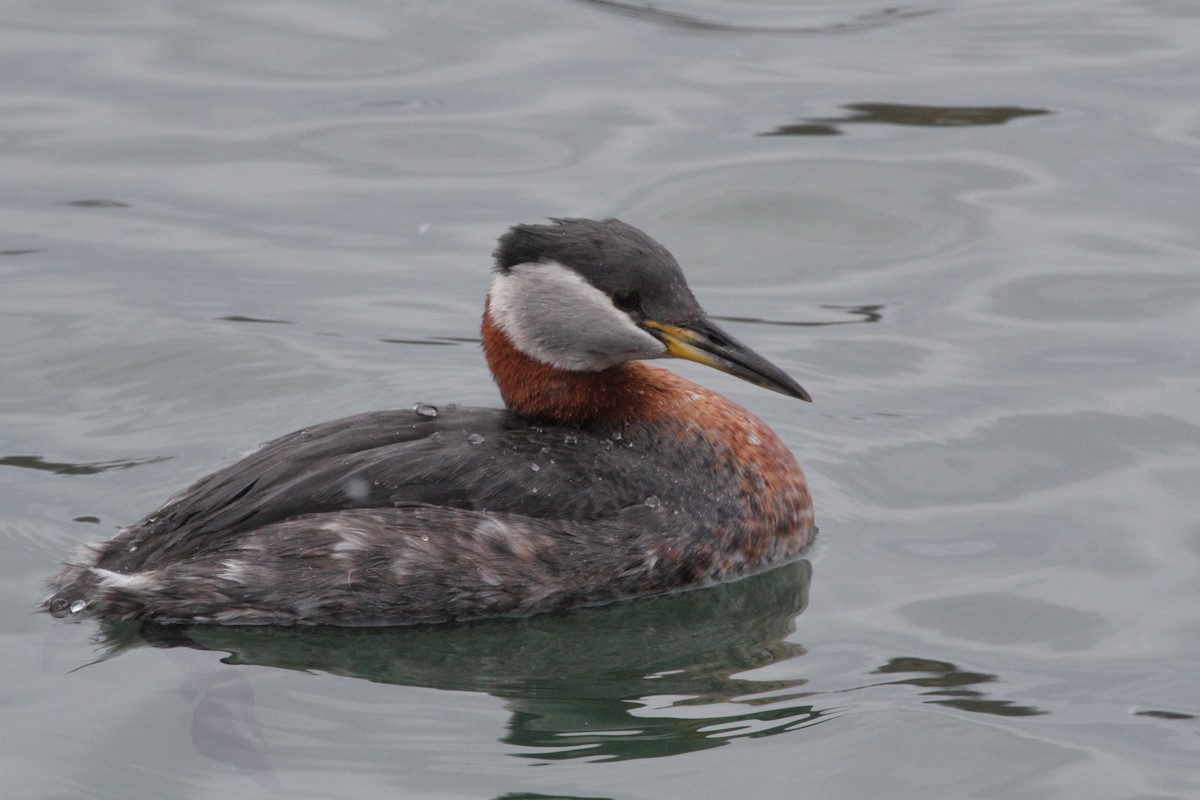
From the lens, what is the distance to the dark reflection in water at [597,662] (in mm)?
5633

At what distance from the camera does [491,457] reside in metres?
6.45

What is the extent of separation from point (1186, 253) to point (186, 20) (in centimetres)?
699

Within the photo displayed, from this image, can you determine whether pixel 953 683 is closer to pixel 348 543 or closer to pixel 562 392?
pixel 562 392

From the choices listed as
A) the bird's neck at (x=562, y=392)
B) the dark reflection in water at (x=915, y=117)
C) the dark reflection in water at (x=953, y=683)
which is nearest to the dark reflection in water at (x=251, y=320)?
the bird's neck at (x=562, y=392)

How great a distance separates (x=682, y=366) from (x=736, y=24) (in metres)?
4.60

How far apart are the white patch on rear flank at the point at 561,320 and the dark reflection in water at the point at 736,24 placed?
6.42 m

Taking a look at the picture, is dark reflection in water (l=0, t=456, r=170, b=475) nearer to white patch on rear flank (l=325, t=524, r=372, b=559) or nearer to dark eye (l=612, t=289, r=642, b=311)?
white patch on rear flank (l=325, t=524, r=372, b=559)

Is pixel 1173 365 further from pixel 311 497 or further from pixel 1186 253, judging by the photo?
pixel 311 497

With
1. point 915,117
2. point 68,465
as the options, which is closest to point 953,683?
point 68,465

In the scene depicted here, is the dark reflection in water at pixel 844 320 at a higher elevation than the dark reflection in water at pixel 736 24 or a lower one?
lower

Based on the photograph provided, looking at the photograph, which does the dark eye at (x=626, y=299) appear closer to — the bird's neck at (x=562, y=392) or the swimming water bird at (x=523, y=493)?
the swimming water bird at (x=523, y=493)

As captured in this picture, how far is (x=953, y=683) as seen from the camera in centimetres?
598

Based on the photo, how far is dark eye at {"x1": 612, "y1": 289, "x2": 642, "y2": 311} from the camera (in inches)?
264

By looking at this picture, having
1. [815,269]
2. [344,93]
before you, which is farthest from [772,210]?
[344,93]
